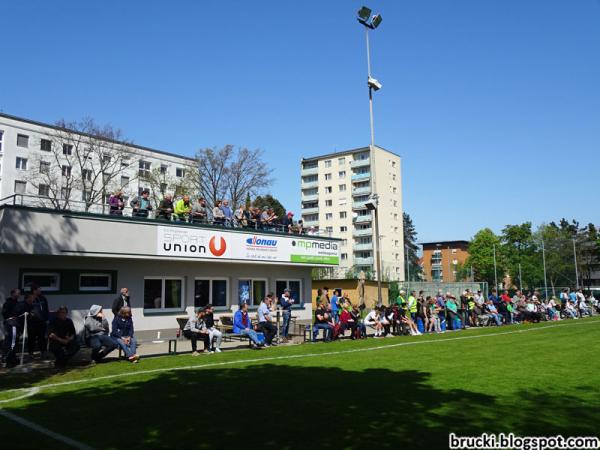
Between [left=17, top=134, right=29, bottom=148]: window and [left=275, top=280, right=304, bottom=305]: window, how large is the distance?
42474 mm

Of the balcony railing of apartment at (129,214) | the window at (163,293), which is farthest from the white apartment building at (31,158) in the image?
the window at (163,293)

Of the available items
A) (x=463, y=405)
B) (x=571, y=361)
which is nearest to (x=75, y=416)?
(x=463, y=405)

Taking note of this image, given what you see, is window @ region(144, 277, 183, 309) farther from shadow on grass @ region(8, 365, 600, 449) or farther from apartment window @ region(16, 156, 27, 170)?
apartment window @ region(16, 156, 27, 170)

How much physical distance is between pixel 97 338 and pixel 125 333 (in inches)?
30.7

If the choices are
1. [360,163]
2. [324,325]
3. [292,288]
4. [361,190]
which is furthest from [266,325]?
[360,163]

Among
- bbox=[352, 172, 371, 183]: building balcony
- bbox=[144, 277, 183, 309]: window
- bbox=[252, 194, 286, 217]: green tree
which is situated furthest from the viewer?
bbox=[352, 172, 371, 183]: building balcony

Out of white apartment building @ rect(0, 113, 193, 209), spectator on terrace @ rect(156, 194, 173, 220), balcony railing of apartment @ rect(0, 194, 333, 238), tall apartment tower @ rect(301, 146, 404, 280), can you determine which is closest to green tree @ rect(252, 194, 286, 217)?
tall apartment tower @ rect(301, 146, 404, 280)

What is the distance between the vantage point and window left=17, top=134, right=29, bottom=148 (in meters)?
53.8

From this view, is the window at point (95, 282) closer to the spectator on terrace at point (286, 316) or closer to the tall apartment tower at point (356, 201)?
the spectator on terrace at point (286, 316)

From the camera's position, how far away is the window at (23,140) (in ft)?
177

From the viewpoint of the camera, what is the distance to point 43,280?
16734mm

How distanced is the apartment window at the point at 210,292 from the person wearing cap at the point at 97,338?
747cm

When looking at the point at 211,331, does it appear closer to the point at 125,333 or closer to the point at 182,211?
the point at 125,333

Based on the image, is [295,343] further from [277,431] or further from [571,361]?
[277,431]
